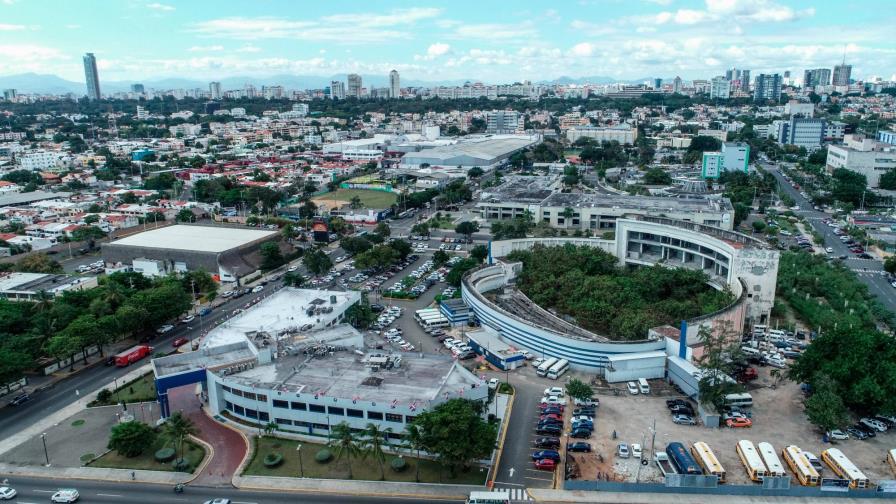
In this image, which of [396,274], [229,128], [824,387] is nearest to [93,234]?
[396,274]

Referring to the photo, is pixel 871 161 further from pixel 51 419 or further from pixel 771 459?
pixel 51 419

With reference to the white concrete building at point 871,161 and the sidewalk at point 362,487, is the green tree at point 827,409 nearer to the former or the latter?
the sidewalk at point 362,487

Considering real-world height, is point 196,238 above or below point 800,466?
above

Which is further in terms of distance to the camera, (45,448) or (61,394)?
(61,394)

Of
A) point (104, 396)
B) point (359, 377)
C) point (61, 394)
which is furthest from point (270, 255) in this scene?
point (359, 377)

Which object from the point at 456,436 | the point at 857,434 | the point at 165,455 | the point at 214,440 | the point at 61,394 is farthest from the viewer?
the point at 61,394

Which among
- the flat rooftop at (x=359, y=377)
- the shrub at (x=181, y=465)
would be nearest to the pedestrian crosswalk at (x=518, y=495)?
the flat rooftop at (x=359, y=377)

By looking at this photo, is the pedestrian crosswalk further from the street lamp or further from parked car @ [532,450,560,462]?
the street lamp

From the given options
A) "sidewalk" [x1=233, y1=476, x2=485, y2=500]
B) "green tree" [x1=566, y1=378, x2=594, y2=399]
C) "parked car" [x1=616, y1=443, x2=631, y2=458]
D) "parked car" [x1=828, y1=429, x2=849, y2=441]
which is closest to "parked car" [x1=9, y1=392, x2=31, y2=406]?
"sidewalk" [x1=233, y1=476, x2=485, y2=500]
